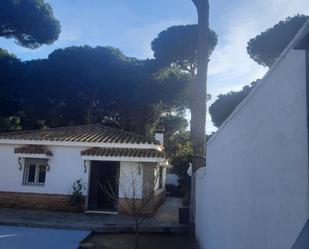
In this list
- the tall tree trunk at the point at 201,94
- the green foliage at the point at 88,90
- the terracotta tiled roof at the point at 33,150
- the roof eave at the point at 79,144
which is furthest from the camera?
the green foliage at the point at 88,90

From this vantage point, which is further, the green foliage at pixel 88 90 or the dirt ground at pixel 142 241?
the green foliage at pixel 88 90

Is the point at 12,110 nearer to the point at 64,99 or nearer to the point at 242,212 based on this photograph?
the point at 64,99

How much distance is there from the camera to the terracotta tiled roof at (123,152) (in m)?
15.6

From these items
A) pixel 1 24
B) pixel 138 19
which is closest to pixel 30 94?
pixel 1 24

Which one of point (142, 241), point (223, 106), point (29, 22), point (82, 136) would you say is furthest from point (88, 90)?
point (142, 241)

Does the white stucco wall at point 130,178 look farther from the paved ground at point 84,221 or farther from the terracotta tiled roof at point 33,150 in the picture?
the terracotta tiled roof at point 33,150

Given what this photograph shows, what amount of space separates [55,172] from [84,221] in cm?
396

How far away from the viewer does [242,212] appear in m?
4.12

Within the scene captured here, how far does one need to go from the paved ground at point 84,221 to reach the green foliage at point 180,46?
13230 mm

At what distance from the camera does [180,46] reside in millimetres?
24719

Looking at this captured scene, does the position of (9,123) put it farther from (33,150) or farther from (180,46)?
(180,46)

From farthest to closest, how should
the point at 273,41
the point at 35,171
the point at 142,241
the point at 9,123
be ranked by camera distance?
the point at 9,123
the point at 273,41
the point at 35,171
the point at 142,241

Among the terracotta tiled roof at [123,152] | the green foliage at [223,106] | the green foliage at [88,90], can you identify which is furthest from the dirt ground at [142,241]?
the green foliage at [88,90]

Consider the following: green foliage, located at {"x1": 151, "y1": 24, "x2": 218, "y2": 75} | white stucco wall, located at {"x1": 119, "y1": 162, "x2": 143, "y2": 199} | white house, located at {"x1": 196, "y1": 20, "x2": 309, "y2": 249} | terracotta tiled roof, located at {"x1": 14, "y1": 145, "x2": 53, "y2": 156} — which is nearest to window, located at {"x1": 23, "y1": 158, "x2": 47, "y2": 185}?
terracotta tiled roof, located at {"x1": 14, "y1": 145, "x2": 53, "y2": 156}
